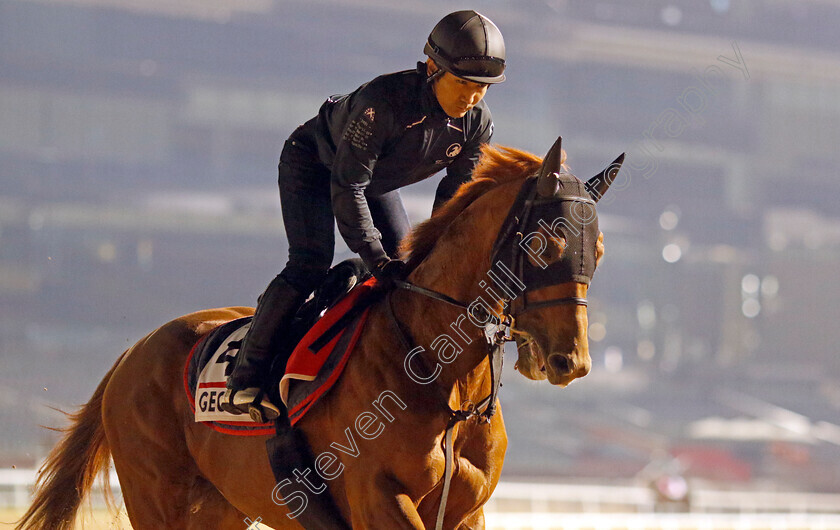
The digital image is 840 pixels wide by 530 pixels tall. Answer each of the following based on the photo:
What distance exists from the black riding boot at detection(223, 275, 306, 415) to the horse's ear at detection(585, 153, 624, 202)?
1.02 m

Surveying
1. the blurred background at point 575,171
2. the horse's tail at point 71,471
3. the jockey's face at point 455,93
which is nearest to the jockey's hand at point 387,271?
the jockey's face at point 455,93

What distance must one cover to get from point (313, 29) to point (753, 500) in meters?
29.4

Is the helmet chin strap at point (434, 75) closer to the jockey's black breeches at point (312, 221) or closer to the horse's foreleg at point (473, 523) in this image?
the jockey's black breeches at point (312, 221)

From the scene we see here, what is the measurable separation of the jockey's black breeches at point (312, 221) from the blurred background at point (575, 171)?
21.4m

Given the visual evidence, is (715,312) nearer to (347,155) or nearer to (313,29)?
(313,29)

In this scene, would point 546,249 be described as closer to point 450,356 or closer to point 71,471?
point 450,356

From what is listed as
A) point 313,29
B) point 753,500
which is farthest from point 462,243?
point 313,29

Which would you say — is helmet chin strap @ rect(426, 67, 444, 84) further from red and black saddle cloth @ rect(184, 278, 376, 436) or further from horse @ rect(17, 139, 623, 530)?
red and black saddle cloth @ rect(184, 278, 376, 436)

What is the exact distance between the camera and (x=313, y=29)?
38594mm

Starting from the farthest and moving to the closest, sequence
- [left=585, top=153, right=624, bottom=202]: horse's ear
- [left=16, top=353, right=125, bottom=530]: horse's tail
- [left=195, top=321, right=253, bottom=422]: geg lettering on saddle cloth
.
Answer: [left=16, top=353, right=125, bottom=530]: horse's tail, [left=195, top=321, right=253, bottom=422]: geg lettering on saddle cloth, [left=585, top=153, right=624, bottom=202]: horse's ear

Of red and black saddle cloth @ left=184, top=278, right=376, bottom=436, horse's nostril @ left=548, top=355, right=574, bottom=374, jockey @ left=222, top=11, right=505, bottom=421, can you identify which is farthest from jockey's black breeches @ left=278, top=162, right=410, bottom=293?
horse's nostril @ left=548, top=355, right=574, bottom=374

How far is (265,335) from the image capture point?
2.89 m

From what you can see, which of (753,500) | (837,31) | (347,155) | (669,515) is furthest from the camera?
(837,31)

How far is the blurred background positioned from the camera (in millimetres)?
29469
